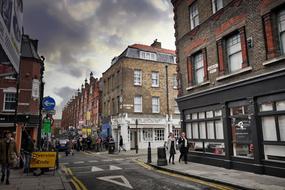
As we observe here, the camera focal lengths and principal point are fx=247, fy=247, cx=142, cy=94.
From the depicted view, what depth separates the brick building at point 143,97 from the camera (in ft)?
98.3

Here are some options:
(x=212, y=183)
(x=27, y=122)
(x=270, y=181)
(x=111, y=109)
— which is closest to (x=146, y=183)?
(x=212, y=183)

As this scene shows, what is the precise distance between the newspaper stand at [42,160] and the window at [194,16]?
35.8ft

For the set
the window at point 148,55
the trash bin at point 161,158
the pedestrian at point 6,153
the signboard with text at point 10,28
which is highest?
the window at point 148,55

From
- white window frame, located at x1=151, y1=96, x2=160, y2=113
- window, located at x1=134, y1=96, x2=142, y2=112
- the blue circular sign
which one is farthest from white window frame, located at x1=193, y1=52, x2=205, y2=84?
white window frame, located at x1=151, y1=96, x2=160, y2=113

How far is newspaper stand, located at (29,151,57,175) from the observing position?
37.2 feet

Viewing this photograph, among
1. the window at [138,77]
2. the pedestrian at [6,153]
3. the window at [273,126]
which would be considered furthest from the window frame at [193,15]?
the window at [138,77]

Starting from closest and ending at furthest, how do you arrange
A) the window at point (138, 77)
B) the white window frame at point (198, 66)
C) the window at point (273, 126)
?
the window at point (273, 126) < the white window frame at point (198, 66) < the window at point (138, 77)

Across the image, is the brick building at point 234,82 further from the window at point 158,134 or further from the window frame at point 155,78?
the window at point 158,134

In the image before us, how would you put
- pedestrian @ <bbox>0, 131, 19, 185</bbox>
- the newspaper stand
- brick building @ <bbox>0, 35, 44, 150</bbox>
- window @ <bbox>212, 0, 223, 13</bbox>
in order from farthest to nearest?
1. brick building @ <bbox>0, 35, 44, 150</bbox>
2. window @ <bbox>212, 0, 223, 13</bbox>
3. the newspaper stand
4. pedestrian @ <bbox>0, 131, 19, 185</bbox>

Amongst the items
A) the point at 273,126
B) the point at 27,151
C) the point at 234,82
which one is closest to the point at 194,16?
the point at 234,82

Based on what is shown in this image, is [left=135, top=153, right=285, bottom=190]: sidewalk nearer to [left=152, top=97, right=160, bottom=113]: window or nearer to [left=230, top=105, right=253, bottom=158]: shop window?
[left=230, top=105, right=253, bottom=158]: shop window

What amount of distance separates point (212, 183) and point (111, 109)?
1015 inches

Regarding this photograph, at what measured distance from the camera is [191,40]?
1516cm

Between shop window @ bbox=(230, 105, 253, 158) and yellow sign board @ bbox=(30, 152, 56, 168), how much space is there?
864 cm
